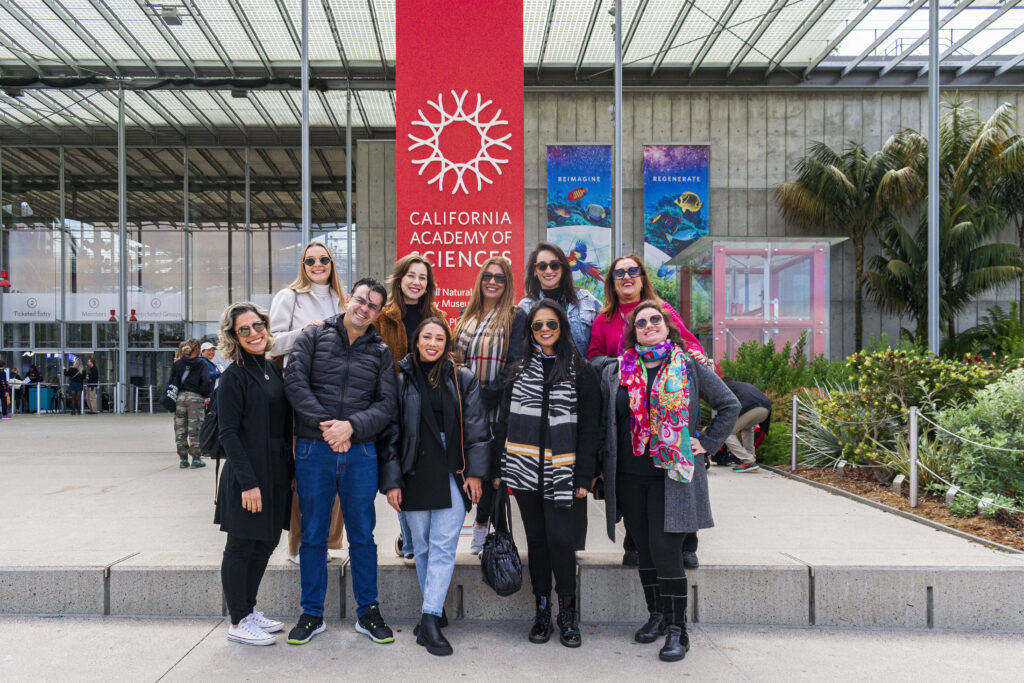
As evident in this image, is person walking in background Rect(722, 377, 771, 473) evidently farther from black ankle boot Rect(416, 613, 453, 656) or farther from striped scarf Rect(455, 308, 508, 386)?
black ankle boot Rect(416, 613, 453, 656)

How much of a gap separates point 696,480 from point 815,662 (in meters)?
1.08

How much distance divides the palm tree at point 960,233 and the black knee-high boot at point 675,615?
15224 millimetres

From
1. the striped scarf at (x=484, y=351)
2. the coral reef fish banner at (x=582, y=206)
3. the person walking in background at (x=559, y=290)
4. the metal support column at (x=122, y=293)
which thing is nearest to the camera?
the striped scarf at (x=484, y=351)

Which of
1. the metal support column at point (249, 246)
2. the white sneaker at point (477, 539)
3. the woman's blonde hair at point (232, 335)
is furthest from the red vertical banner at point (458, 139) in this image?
the metal support column at point (249, 246)

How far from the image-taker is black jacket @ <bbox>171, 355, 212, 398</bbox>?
895 cm

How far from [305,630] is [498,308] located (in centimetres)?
211

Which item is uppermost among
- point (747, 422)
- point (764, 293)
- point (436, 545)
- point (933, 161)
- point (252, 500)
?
point (933, 161)

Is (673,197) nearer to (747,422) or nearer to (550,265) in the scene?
(747,422)

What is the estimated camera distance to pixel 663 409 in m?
3.71

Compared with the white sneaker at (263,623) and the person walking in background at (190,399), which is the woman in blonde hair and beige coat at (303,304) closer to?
the white sneaker at (263,623)

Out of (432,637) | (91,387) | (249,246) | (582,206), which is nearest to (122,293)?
(91,387)

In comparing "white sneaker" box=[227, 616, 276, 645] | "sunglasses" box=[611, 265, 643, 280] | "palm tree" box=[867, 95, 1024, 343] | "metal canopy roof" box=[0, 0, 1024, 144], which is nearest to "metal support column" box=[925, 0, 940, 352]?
"metal canopy roof" box=[0, 0, 1024, 144]

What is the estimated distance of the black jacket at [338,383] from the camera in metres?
3.73

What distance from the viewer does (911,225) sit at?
18.0 m
